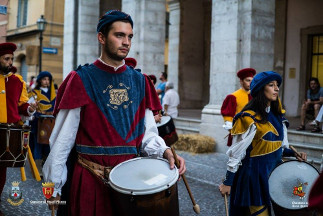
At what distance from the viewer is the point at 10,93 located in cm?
623

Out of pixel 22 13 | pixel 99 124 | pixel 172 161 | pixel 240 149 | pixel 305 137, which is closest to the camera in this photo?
pixel 172 161

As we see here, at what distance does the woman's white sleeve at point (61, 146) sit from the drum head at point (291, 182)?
6.80ft

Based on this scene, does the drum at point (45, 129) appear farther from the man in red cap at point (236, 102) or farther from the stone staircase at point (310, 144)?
the stone staircase at point (310, 144)

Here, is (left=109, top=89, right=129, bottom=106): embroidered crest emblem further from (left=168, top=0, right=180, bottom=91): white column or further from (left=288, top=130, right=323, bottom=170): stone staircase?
(left=168, top=0, right=180, bottom=91): white column

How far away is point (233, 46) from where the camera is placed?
37.2 ft

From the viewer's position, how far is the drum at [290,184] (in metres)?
4.09

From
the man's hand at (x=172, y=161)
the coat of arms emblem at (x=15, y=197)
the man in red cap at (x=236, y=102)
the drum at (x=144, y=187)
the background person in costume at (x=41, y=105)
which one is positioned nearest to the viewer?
the drum at (x=144, y=187)

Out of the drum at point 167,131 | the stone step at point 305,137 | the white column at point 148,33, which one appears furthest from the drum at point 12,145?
the white column at point 148,33

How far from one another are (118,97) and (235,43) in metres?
8.65

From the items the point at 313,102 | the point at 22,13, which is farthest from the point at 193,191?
the point at 22,13

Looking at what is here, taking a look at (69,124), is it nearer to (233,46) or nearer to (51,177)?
(51,177)

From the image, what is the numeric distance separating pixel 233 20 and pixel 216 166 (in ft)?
12.9

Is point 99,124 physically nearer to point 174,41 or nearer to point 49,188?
point 49,188

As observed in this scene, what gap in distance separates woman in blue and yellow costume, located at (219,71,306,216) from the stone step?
5.46 m
